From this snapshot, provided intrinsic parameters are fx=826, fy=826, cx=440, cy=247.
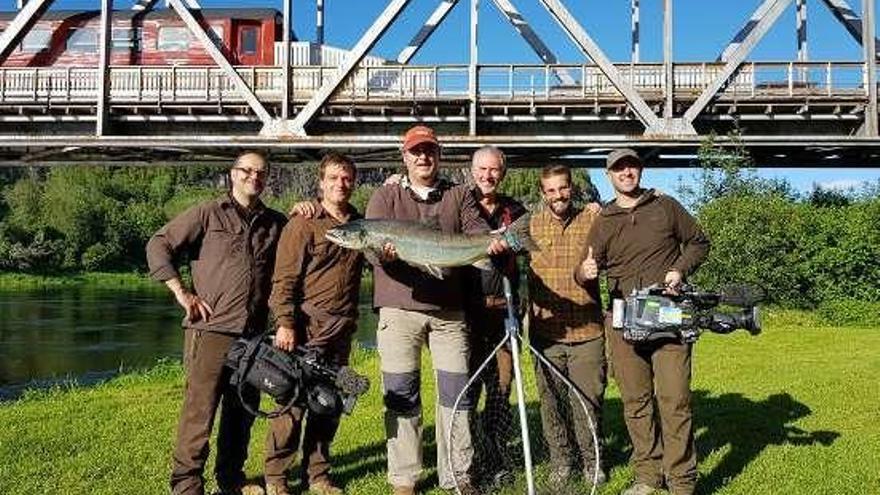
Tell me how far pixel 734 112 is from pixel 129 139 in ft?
43.9

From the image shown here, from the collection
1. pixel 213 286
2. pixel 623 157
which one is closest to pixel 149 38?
pixel 213 286

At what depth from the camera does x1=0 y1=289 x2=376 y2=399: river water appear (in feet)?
51.8

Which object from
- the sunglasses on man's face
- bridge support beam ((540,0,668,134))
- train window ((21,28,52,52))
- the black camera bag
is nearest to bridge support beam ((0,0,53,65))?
train window ((21,28,52,52))

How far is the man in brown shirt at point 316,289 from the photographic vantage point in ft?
15.7

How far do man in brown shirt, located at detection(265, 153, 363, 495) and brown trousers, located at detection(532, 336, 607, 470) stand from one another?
1.27 metres

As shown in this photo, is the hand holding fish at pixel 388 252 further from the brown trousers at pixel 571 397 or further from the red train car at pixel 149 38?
the red train car at pixel 149 38

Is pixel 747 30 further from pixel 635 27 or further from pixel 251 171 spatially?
pixel 251 171

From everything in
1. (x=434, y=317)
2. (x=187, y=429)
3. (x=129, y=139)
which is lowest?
(x=187, y=429)

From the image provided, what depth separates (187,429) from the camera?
475cm

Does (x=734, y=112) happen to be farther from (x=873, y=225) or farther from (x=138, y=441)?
(x=138, y=441)

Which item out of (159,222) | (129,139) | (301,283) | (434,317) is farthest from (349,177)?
(159,222)

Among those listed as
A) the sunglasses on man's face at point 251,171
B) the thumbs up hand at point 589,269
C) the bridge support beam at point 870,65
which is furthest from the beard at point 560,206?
the bridge support beam at point 870,65

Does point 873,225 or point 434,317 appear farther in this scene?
point 873,225

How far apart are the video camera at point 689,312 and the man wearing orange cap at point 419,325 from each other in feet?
3.30
